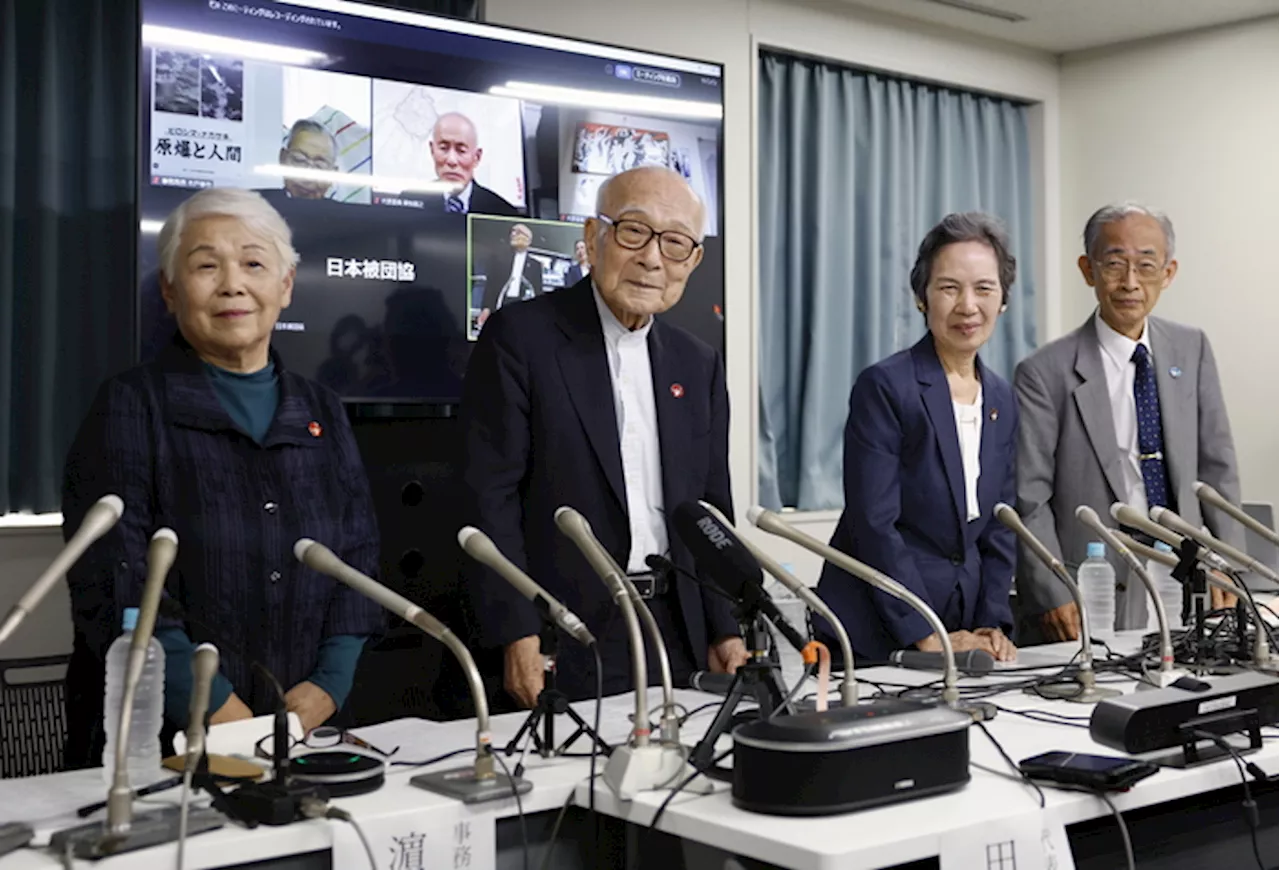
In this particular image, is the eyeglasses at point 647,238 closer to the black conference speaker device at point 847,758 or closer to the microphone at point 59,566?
the black conference speaker device at point 847,758

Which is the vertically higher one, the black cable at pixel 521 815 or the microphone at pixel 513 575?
the microphone at pixel 513 575

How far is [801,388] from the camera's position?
5043 mm

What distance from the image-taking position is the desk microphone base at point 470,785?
1.78 m

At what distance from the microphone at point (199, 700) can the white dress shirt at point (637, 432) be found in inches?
43.8

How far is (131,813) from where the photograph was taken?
1635 mm

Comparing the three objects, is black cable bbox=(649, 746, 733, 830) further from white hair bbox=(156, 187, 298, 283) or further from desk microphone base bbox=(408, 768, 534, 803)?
white hair bbox=(156, 187, 298, 283)

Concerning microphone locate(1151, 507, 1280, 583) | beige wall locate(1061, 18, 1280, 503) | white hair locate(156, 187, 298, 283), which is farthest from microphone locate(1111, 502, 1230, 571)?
beige wall locate(1061, 18, 1280, 503)

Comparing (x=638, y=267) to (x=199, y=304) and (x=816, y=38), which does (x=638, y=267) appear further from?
(x=816, y=38)

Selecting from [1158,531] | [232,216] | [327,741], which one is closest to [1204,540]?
[1158,531]

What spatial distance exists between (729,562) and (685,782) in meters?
0.29

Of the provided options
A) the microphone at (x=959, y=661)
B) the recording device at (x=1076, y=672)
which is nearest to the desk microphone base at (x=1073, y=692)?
the recording device at (x=1076, y=672)

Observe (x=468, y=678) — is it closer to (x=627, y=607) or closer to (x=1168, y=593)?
(x=627, y=607)

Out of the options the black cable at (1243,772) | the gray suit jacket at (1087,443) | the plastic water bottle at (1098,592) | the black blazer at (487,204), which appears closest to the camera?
the black cable at (1243,772)

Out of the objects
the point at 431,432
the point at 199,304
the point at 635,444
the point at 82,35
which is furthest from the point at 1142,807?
the point at 82,35
